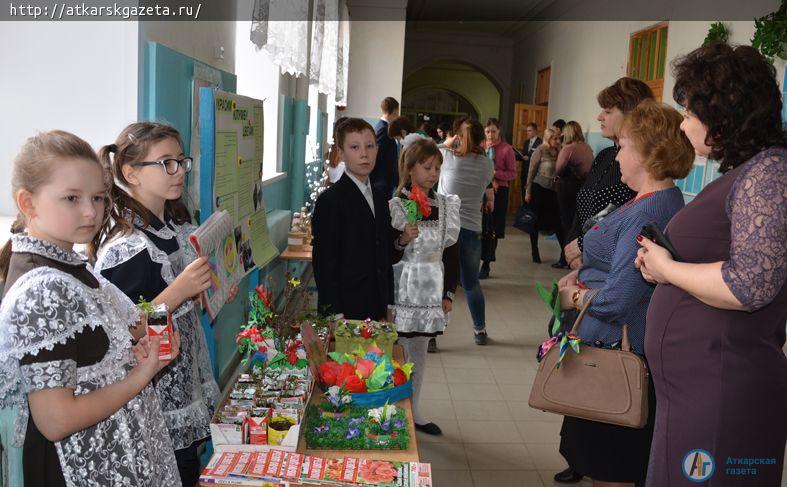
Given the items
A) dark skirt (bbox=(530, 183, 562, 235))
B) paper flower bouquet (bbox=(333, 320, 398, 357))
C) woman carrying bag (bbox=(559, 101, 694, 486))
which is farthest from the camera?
dark skirt (bbox=(530, 183, 562, 235))

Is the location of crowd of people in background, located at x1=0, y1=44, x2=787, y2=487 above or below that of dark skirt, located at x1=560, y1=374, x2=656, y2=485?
above

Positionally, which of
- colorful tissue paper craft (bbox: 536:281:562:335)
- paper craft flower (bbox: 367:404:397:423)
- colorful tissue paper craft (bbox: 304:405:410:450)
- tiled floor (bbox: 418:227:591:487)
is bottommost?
tiled floor (bbox: 418:227:591:487)

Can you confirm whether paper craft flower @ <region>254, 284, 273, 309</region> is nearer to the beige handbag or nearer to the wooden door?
the beige handbag

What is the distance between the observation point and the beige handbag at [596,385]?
1954 mm

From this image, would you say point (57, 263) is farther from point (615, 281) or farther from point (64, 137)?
point (615, 281)

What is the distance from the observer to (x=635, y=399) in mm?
1948

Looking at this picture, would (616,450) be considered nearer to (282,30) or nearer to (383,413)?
(383,413)

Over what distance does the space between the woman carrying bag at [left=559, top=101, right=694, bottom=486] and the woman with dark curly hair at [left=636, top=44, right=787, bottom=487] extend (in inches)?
14.3

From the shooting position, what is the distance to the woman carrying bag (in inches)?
81.1

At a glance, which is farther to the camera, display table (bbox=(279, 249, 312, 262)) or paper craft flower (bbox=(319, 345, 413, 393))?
display table (bbox=(279, 249, 312, 262))

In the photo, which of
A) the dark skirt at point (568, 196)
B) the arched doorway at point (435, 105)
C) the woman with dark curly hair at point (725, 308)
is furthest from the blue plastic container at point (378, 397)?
the arched doorway at point (435, 105)

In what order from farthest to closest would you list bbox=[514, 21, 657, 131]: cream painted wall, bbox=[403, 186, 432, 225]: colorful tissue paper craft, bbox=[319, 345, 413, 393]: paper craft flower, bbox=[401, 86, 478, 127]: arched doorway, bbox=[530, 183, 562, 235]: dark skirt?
1. bbox=[401, 86, 478, 127]: arched doorway
2. bbox=[514, 21, 657, 131]: cream painted wall
3. bbox=[530, 183, 562, 235]: dark skirt
4. bbox=[403, 186, 432, 225]: colorful tissue paper craft
5. bbox=[319, 345, 413, 393]: paper craft flower

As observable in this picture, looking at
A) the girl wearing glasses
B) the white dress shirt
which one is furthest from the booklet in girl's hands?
the white dress shirt

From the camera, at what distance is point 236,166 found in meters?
2.78
